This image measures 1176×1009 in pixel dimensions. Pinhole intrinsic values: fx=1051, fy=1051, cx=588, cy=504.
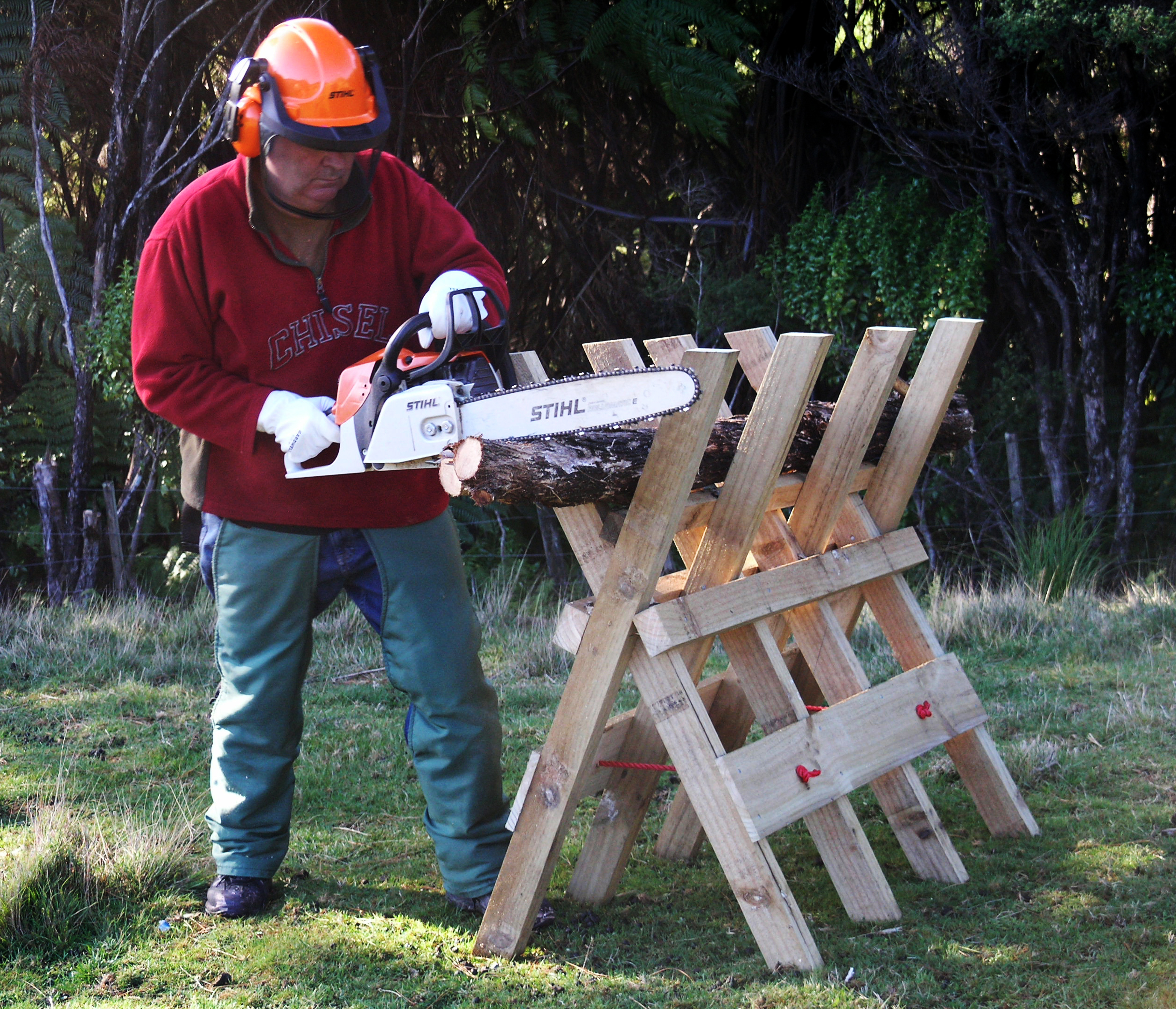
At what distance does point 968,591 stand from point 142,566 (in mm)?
6134

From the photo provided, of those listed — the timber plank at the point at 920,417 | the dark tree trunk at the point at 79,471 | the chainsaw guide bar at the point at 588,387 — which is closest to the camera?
the chainsaw guide bar at the point at 588,387

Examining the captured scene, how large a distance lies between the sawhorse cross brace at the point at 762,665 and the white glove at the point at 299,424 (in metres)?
0.55

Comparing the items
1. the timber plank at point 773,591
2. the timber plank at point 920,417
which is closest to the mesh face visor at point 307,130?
the timber plank at point 773,591

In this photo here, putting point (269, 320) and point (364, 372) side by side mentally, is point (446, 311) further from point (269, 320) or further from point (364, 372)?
point (269, 320)

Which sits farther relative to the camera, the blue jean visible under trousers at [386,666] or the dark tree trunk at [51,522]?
the dark tree trunk at [51,522]

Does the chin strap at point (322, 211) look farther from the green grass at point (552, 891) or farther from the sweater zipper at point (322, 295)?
the green grass at point (552, 891)

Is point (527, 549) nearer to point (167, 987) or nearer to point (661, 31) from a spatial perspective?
point (661, 31)

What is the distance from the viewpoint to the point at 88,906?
2715 mm

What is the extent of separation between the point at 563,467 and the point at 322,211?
95 cm

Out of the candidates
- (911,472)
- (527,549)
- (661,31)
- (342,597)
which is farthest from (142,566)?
(911,472)

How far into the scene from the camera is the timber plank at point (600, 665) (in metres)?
2.31

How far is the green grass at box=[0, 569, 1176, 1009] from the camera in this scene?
238 cm

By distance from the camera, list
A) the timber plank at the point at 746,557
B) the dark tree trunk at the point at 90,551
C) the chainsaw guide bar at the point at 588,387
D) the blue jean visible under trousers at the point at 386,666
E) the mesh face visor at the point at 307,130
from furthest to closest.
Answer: the dark tree trunk at the point at 90,551 → the blue jean visible under trousers at the point at 386,666 → the timber plank at the point at 746,557 → the mesh face visor at the point at 307,130 → the chainsaw guide bar at the point at 588,387

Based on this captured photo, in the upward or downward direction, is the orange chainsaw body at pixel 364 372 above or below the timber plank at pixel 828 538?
above
